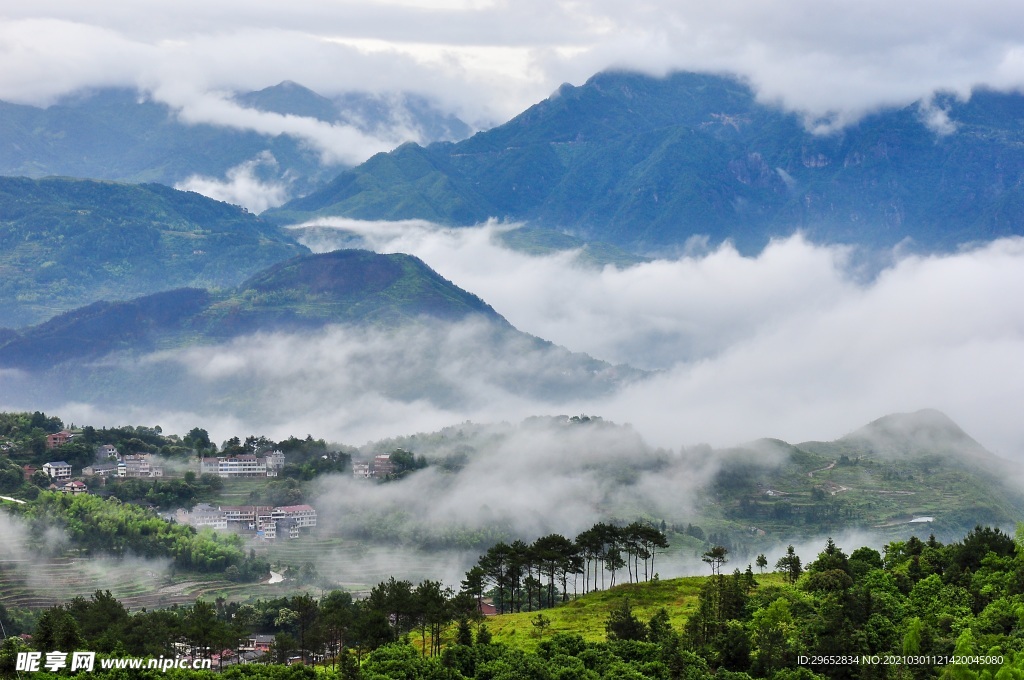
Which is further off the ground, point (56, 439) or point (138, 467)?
point (56, 439)

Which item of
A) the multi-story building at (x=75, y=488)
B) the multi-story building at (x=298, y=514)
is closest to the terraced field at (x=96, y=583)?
the multi-story building at (x=75, y=488)

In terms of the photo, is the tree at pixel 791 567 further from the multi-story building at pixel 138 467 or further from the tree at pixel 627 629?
the multi-story building at pixel 138 467

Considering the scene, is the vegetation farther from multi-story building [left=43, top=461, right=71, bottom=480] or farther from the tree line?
the tree line

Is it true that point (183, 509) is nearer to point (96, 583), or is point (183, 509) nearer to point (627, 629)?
point (96, 583)

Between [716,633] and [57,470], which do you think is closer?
[716,633]

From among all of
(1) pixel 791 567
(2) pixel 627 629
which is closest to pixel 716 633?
(2) pixel 627 629

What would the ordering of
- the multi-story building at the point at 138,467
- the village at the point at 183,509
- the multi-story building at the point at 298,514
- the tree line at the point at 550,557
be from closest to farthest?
the tree line at the point at 550,557, the village at the point at 183,509, the multi-story building at the point at 298,514, the multi-story building at the point at 138,467

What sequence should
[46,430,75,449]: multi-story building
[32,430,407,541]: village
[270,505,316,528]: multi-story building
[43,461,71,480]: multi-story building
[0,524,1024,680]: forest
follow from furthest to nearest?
1. [46,430,75,449]: multi-story building
2. [270,505,316,528]: multi-story building
3. [43,461,71,480]: multi-story building
4. [32,430,407,541]: village
5. [0,524,1024,680]: forest

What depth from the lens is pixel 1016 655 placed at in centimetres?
5888

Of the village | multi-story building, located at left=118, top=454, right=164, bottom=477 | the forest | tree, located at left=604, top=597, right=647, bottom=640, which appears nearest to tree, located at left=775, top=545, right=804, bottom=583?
the forest

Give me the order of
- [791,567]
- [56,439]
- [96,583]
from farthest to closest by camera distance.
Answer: [56,439]
[96,583]
[791,567]

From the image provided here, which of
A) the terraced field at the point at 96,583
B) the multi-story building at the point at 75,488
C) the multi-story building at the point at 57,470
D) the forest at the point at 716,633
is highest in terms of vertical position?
the multi-story building at the point at 57,470

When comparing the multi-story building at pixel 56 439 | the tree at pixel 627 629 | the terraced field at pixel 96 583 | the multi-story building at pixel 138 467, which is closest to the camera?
the tree at pixel 627 629

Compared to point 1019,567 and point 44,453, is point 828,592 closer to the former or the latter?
point 1019,567
